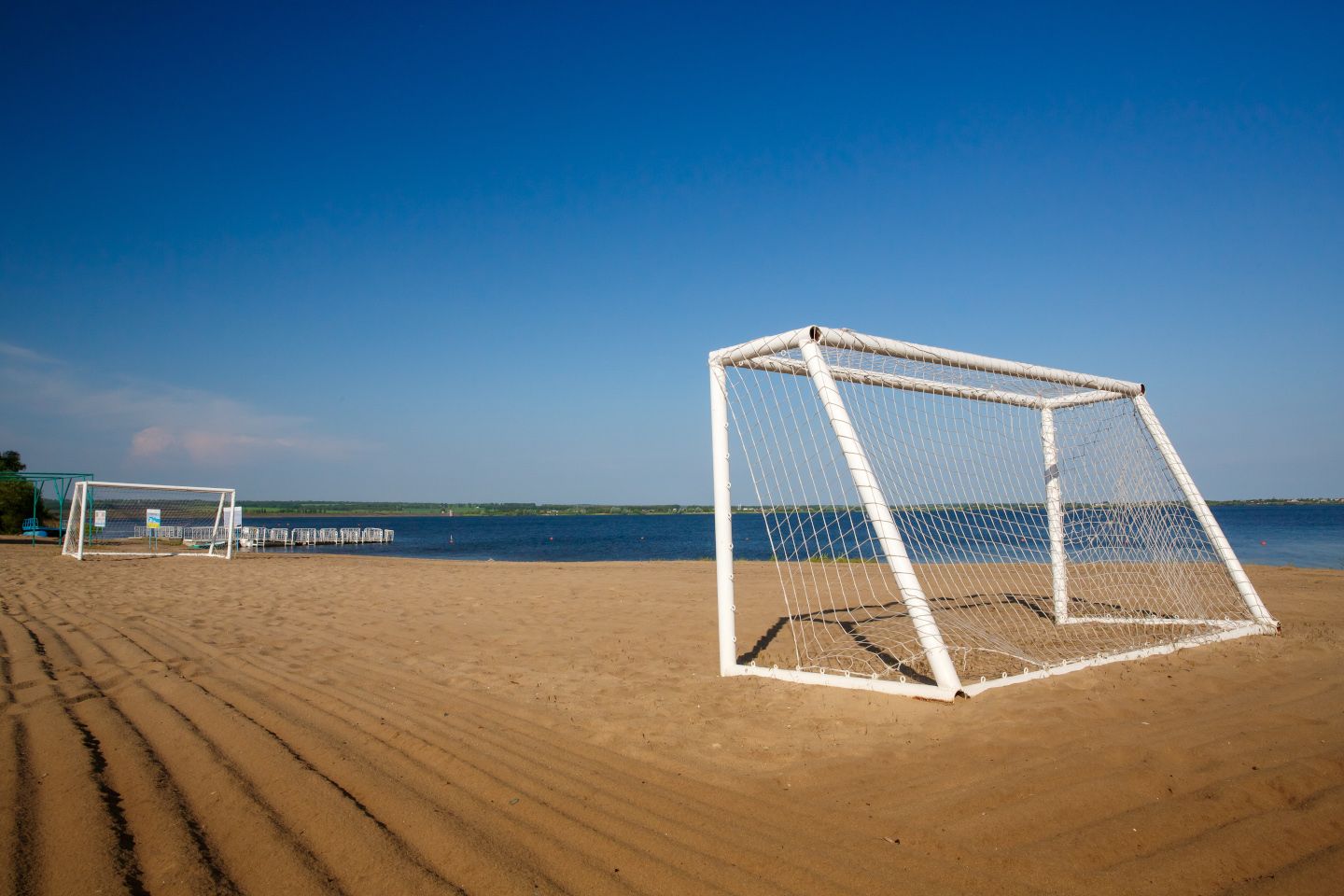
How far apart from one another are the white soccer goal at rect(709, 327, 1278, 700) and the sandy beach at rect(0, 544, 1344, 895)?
2.18ft

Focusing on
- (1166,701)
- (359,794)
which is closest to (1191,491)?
(1166,701)

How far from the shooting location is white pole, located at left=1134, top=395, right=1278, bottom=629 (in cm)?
651

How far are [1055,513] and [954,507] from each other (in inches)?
42.2

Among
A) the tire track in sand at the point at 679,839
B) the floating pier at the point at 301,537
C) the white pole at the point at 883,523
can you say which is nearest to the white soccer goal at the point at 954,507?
the white pole at the point at 883,523

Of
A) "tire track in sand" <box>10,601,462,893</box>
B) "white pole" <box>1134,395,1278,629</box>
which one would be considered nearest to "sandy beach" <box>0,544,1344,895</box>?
"tire track in sand" <box>10,601,462,893</box>

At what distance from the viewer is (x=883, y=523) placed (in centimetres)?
433

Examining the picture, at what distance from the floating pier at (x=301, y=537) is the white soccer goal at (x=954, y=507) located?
31.5m

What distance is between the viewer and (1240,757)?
10.4 ft

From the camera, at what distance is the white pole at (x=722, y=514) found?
5.16m

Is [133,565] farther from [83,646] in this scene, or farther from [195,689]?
[195,689]

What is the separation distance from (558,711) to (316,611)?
5677 mm

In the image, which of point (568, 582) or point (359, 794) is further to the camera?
point (568, 582)

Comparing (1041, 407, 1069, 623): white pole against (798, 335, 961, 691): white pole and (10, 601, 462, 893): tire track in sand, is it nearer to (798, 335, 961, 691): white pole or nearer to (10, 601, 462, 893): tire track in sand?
(798, 335, 961, 691): white pole

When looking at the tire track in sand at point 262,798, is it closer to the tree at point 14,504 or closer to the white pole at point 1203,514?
the white pole at point 1203,514
